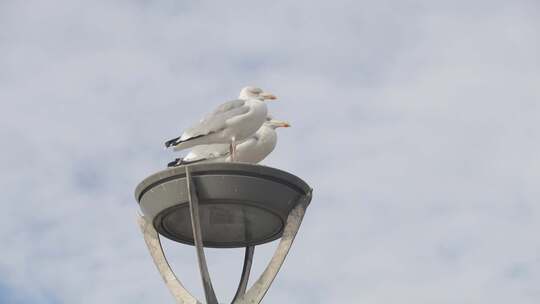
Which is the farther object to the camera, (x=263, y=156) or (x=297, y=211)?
(x=263, y=156)

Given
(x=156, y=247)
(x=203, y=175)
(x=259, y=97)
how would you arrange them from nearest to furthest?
(x=203, y=175) → (x=156, y=247) → (x=259, y=97)

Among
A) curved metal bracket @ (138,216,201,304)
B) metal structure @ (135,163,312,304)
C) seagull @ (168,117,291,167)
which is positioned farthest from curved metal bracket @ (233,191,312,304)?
seagull @ (168,117,291,167)

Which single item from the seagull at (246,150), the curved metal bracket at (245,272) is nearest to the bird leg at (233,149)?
the seagull at (246,150)

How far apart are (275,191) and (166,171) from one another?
6.23ft

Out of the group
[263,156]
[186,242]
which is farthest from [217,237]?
[263,156]

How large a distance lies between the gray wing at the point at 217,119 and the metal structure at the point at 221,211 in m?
1.53

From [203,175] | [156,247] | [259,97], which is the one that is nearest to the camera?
[203,175]

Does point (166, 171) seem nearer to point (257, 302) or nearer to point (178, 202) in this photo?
point (178, 202)

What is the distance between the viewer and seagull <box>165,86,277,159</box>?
20016mm

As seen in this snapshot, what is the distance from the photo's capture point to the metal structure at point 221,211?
18.5 m

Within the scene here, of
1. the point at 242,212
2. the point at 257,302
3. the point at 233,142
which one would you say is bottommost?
the point at 257,302

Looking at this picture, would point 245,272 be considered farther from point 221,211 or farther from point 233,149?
point 233,149

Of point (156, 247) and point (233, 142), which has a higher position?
point (233, 142)

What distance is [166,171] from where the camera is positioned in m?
18.7
